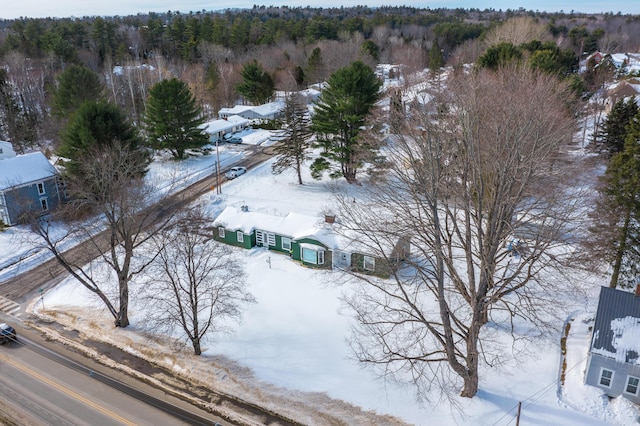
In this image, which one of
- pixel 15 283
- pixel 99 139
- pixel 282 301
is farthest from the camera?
pixel 99 139

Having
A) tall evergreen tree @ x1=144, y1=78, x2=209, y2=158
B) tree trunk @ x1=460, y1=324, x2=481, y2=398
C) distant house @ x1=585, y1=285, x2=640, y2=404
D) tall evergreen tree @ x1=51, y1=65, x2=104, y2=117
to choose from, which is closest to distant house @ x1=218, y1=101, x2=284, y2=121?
tall evergreen tree @ x1=144, y1=78, x2=209, y2=158

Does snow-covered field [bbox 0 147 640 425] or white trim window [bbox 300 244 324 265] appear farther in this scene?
white trim window [bbox 300 244 324 265]

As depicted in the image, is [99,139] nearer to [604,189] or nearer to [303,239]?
[303,239]

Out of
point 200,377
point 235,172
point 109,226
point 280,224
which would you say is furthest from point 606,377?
point 235,172

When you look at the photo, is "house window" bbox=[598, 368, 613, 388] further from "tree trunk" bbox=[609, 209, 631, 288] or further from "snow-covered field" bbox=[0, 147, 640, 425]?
"tree trunk" bbox=[609, 209, 631, 288]

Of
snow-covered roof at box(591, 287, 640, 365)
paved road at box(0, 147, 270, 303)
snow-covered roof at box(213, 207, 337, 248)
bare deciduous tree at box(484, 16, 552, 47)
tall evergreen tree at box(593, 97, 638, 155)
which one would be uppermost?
bare deciduous tree at box(484, 16, 552, 47)

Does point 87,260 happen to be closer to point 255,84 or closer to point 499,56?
point 499,56

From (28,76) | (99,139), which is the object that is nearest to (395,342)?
(99,139)
